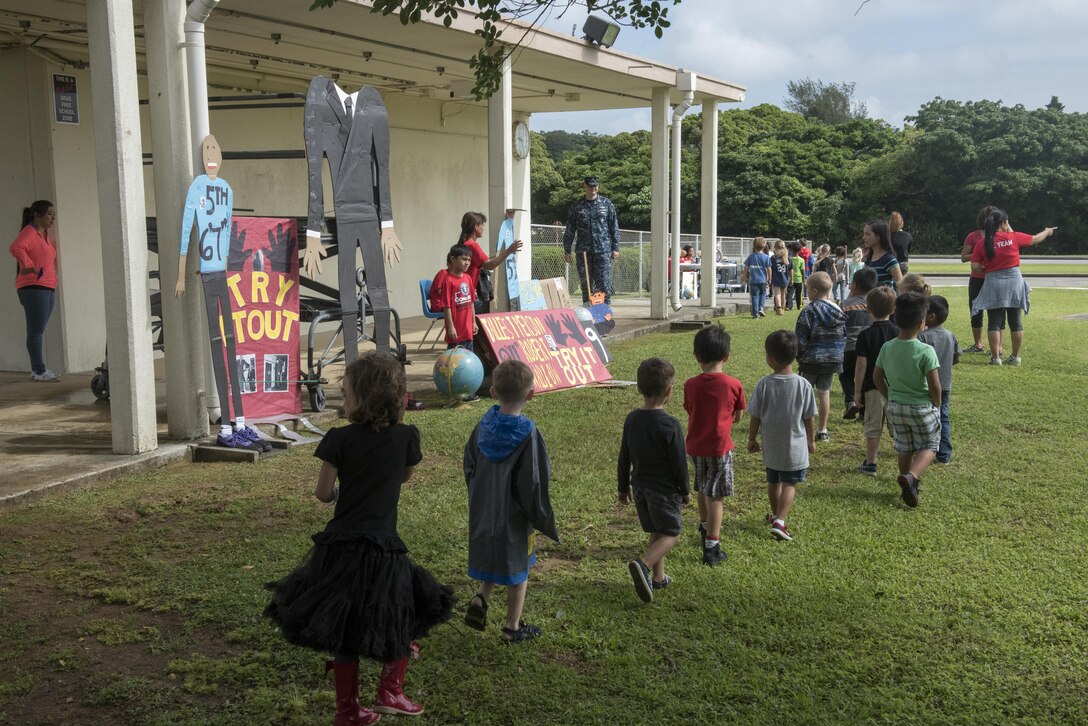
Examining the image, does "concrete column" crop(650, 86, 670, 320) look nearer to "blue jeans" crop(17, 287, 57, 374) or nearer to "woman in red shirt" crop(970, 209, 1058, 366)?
"woman in red shirt" crop(970, 209, 1058, 366)

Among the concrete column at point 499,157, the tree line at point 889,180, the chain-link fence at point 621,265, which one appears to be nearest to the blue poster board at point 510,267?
the concrete column at point 499,157

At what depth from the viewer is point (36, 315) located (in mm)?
10383

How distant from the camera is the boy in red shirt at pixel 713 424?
5.31m

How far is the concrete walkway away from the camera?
6.74 m

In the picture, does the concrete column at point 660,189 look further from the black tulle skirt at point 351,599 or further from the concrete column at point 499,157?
the black tulle skirt at point 351,599

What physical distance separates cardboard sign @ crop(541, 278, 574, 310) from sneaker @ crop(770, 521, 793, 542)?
7438 millimetres

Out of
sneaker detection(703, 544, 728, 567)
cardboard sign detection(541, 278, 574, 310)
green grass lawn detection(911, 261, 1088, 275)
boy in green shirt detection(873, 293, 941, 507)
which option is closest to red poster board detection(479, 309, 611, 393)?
cardboard sign detection(541, 278, 574, 310)

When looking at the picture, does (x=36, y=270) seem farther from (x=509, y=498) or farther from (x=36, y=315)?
(x=509, y=498)

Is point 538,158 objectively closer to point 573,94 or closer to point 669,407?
point 573,94

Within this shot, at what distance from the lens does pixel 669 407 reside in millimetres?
9641

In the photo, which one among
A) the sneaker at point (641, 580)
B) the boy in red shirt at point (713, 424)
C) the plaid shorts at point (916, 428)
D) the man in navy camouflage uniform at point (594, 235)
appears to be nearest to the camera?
the sneaker at point (641, 580)

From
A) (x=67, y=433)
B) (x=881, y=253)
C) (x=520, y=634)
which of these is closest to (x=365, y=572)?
(x=520, y=634)

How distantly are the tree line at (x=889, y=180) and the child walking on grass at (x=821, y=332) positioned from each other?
3472 centimetres

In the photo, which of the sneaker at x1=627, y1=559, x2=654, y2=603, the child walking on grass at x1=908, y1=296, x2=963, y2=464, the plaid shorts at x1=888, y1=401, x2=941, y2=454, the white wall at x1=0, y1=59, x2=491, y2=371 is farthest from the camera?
the white wall at x1=0, y1=59, x2=491, y2=371
